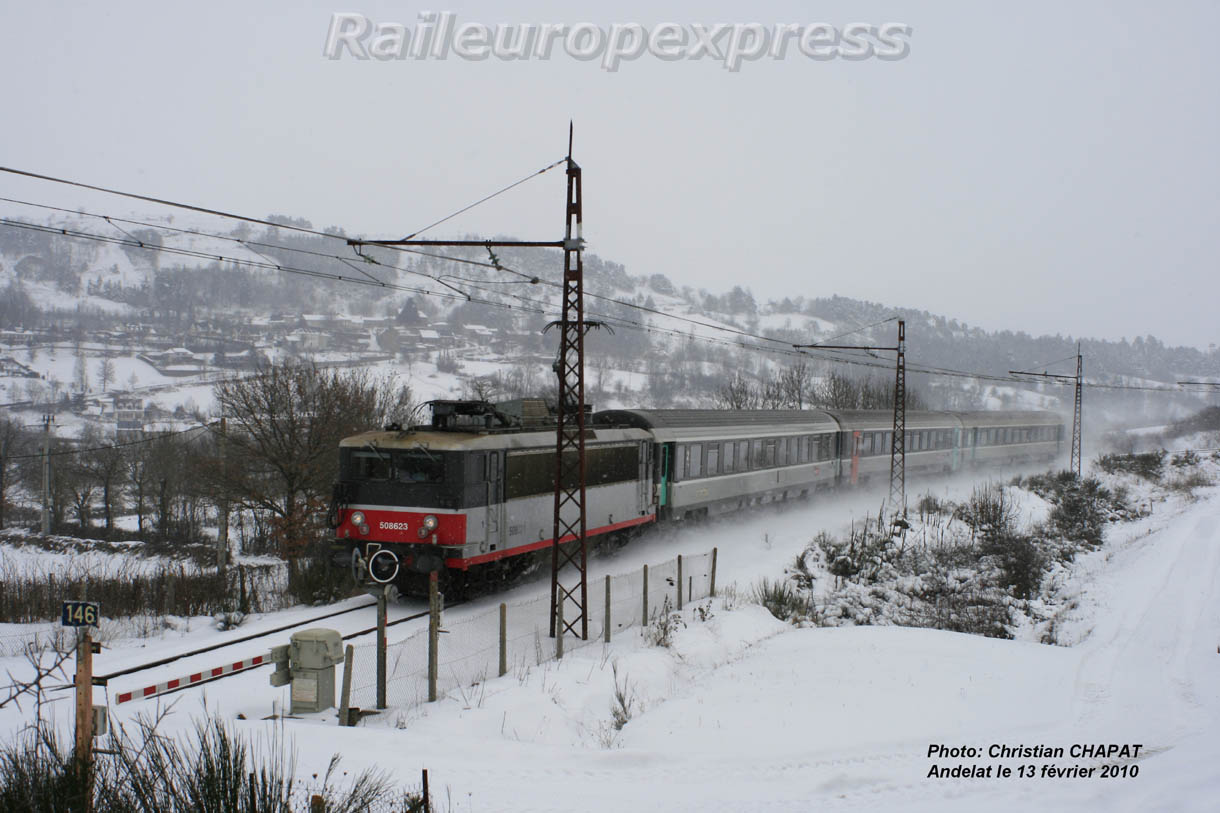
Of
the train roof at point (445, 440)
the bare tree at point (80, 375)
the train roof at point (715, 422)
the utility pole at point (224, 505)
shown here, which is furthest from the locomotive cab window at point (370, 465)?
the bare tree at point (80, 375)

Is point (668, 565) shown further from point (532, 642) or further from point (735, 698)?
point (735, 698)

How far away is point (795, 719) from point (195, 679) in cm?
686

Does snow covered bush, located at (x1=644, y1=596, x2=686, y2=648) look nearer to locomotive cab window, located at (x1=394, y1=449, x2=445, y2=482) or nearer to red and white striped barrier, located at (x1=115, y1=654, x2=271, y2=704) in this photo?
locomotive cab window, located at (x1=394, y1=449, x2=445, y2=482)

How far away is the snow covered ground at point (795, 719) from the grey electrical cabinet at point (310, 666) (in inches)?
10.4

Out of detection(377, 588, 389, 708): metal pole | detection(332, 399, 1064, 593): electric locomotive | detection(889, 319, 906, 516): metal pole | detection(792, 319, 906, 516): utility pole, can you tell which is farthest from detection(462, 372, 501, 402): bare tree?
detection(377, 588, 389, 708): metal pole

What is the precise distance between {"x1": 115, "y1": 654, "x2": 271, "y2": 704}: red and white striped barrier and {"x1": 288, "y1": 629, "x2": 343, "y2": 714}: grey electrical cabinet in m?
1.07

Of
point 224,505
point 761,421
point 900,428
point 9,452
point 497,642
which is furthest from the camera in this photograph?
point 9,452

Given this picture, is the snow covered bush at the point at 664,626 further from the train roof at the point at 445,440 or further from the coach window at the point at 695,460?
the coach window at the point at 695,460

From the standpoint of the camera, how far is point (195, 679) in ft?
31.1

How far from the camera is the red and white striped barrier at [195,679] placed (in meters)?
8.81

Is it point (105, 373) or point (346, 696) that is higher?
point (105, 373)

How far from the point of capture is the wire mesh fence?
1014cm

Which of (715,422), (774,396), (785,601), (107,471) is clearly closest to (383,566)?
(785,601)

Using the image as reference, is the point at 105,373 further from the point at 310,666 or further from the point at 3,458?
the point at 310,666
